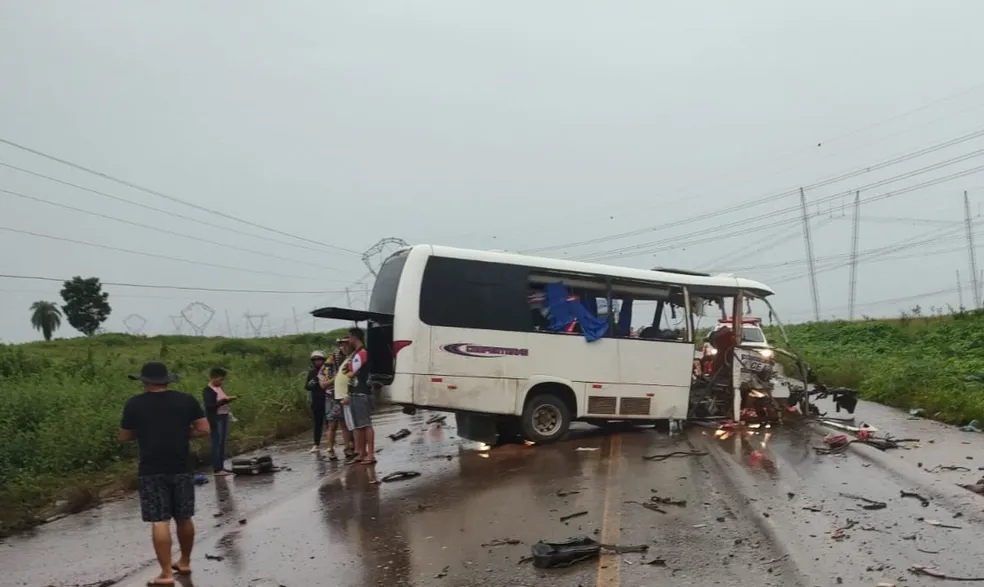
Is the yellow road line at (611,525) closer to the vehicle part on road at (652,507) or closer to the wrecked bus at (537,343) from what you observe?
the vehicle part on road at (652,507)

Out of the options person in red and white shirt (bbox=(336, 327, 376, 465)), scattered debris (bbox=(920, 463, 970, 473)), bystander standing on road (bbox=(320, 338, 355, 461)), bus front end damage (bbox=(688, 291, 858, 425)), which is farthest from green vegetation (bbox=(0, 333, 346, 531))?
scattered debris (bbox=(920, 463, 970, 473))

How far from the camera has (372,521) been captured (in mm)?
7578

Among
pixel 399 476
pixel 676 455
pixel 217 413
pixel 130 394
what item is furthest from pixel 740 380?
pixel 130 394

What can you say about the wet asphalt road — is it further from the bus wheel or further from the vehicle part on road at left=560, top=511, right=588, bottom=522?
the bus wheel

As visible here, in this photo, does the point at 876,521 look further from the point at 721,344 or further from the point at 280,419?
the point at 280,419

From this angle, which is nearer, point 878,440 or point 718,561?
point 718,561

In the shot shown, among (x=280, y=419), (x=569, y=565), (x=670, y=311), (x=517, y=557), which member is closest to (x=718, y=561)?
(x=569, y=565)

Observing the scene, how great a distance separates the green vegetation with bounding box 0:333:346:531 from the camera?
9969 millimetres

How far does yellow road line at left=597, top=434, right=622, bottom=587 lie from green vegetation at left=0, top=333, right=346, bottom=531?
655 cm

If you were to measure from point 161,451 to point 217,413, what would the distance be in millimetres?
5515

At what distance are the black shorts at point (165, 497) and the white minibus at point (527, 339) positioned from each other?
4879 millimetres

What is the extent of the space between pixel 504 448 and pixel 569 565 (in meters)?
6.74

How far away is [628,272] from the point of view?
12.9 metres

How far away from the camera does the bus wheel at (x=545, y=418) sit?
12125 millimetres
